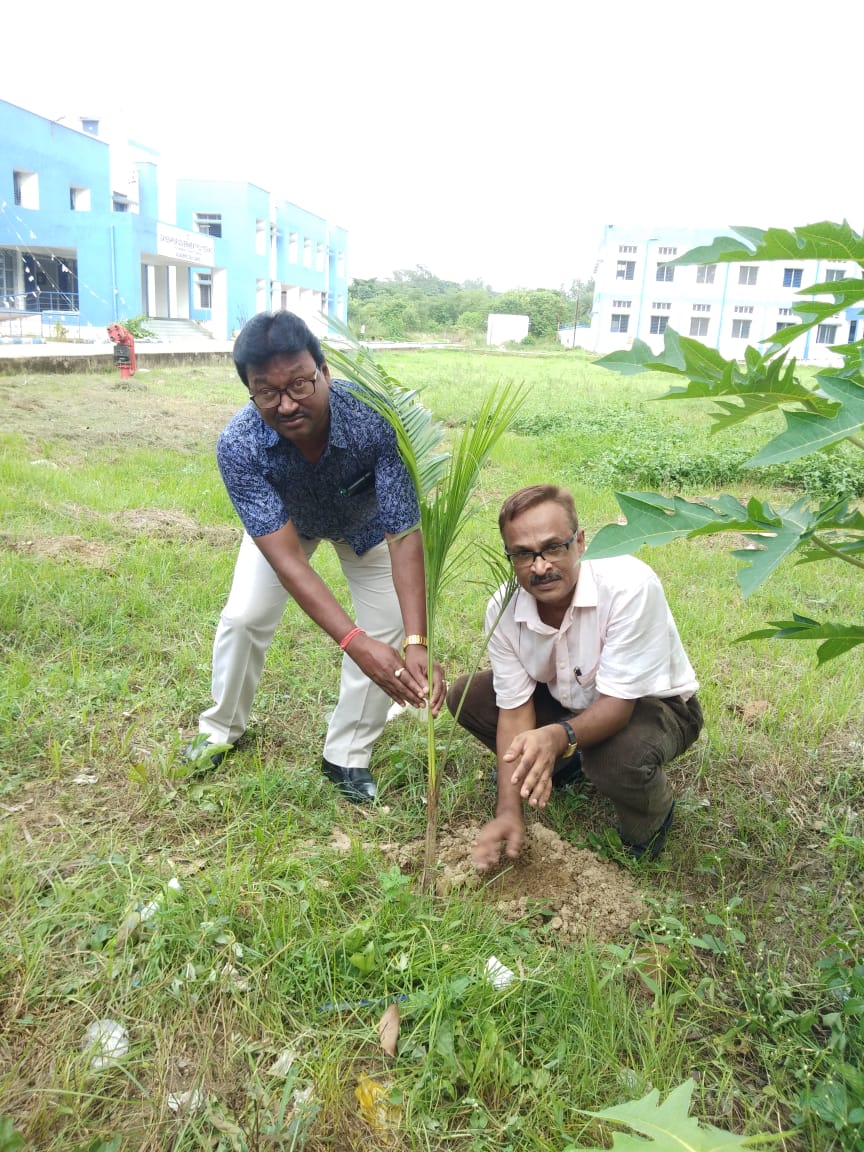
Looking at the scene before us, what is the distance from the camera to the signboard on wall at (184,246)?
2500cm

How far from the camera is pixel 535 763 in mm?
2051

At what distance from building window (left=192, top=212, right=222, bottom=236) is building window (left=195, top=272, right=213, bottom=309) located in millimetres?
1402

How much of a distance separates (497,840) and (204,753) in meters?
1.00

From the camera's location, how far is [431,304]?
202 feet

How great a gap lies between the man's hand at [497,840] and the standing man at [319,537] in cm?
35

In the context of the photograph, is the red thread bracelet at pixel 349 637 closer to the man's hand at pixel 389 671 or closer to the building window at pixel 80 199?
the man's hand at pixel 389 671

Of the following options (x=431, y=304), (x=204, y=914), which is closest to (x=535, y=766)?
(x=204, y=914)

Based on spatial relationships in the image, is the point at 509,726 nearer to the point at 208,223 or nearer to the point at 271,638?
the point at 271,638

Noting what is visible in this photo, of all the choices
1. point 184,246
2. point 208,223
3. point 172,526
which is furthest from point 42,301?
point 172,526

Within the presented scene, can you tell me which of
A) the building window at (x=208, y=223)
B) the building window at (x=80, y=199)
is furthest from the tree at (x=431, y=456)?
the building window at (x=208, y=223)

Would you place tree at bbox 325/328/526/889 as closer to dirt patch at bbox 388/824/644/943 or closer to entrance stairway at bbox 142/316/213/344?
dirt patch at bbox 388/824/644/943

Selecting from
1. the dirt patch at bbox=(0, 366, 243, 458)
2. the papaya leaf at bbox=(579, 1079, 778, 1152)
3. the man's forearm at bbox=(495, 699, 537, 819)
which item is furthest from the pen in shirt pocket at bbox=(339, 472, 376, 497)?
the dirt patch at bbox=(0, 366, 243, 458)

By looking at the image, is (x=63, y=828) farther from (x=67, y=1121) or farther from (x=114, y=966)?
(x=67, y=1121)

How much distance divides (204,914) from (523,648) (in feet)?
3.37
